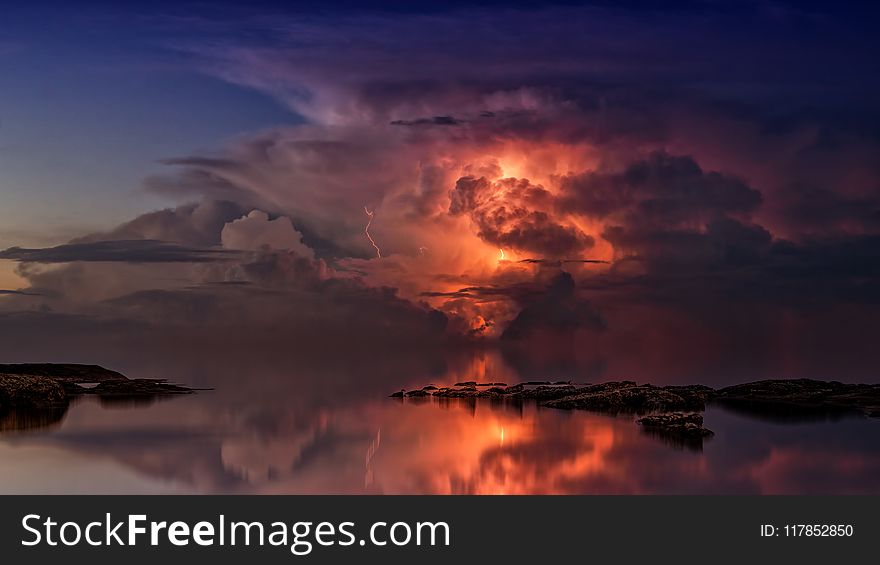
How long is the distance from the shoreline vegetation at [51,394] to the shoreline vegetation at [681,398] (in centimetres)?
2016

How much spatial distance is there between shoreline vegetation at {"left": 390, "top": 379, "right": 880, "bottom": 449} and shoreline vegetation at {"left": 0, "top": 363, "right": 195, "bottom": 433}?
20.2 m

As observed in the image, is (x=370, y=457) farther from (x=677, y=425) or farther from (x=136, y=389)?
(x=136, y=389)

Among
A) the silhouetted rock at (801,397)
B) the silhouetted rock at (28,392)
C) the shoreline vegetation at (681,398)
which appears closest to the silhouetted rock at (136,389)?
the silhouetted rock at (28,392)

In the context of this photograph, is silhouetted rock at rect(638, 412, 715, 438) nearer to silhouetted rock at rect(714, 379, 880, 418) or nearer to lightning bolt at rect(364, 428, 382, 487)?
silhouetted rock at rect(714, 379, 880, 418)

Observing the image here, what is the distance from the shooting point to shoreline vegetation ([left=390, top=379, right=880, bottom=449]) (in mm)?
44281

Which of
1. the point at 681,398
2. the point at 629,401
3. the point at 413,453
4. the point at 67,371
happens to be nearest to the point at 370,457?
the point at 413,453

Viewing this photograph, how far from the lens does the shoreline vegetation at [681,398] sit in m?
44.3

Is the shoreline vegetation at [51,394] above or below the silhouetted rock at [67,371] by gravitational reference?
below

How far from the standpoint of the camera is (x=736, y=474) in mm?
29375

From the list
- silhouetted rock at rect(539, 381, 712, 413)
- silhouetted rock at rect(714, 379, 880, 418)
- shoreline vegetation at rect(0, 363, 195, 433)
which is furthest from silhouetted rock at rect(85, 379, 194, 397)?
silhouetted rock at rect(714, 379, 880, 418)

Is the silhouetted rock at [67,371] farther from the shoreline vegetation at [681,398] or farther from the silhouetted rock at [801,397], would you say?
the silhouetted rock at [801,397]

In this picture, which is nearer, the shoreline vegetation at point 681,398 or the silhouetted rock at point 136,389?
the shoreline vegetation at point 681,398

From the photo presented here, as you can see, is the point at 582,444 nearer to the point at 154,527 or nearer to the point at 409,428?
the point at 409,428

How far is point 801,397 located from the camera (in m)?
56.6
